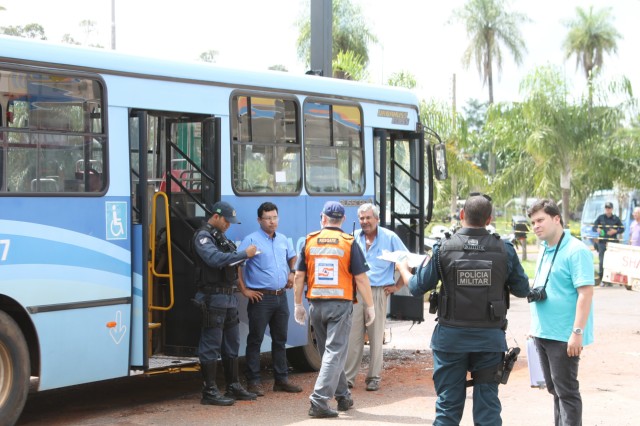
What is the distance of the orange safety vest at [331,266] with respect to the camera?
875 cm

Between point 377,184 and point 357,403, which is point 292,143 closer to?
point 377,184

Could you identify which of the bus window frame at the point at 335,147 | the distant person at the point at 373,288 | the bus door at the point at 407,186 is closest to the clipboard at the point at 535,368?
the distant person at the point at 373,288

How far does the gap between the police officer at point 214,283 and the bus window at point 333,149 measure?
1.71m

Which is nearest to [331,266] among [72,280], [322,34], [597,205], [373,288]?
[373,288]

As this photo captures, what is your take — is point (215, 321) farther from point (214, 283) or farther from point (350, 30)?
point (350, 30)

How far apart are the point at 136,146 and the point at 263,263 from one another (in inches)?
66.9

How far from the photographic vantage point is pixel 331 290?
28.7 ft

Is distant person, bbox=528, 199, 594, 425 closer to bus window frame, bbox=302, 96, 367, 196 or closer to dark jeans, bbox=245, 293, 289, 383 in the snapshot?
dark jeans, bbox=245, 293, 289, 383

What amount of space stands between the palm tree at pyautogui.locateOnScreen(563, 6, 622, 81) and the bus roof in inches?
1988

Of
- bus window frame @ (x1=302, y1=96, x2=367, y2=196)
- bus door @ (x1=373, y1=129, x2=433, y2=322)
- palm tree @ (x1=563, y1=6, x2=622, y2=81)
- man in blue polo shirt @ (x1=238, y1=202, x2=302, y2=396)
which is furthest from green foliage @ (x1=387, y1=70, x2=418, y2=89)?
palm tree @ (x1=563, y1=6, x2=622, y2=81)

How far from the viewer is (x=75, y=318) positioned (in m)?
8.25

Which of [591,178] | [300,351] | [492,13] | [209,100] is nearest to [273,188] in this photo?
[209,100]

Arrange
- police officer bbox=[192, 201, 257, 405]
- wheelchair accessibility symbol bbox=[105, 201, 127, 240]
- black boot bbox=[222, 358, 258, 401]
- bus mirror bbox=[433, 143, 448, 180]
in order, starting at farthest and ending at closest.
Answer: bus mirror bbox=[433, 143, 448, 180]
black boot bbox=[222, 358, 258, 401]
police officer bbox=[192, 201, 257, 405]
wheelchair accessibility symbol bbox=[105, 201, 127, 240]

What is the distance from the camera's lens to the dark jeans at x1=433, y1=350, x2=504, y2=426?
20.9 feet
